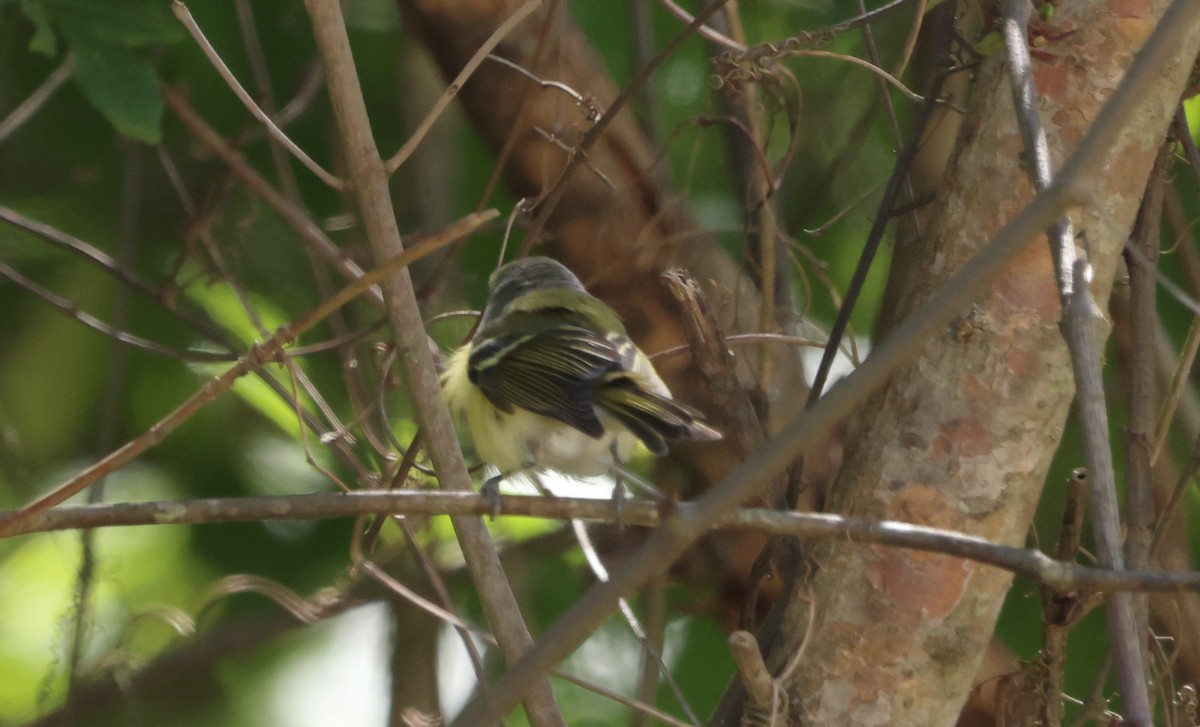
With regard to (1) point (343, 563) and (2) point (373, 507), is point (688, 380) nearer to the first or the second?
(1) point (343, 563)

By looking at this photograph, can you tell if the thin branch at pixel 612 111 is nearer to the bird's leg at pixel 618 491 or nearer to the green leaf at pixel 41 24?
the bird's leg at pixel 618 491

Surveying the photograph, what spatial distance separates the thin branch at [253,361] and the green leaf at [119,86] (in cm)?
120

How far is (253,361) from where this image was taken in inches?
65.5

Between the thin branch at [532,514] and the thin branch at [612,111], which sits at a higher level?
the thin branch at [612,111]

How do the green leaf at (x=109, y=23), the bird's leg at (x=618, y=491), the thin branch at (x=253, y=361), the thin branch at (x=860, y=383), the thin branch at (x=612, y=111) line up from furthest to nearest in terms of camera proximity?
the green leaf at (x=109, y=23)
the thin branch at (x=612, y=111)
the bird's leg at (x=618, y=491)
the thin branch at (x=253, y=361)
the thin branch at (x=860, y=383)

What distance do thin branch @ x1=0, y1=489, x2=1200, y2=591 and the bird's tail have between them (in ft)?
1.10

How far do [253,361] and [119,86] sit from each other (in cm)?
138

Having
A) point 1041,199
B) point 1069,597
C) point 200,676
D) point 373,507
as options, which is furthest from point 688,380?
point 1041,199

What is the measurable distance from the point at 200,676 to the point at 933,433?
251 cm

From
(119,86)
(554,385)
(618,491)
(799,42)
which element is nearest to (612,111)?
(799,42)

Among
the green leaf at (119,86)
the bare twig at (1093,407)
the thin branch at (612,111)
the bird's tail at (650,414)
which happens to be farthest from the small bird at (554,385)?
the green leaf at (119,86)

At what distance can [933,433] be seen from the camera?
7.75 feet

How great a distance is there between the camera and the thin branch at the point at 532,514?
144 cm

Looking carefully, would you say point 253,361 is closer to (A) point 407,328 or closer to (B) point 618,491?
(A) point 407,328
